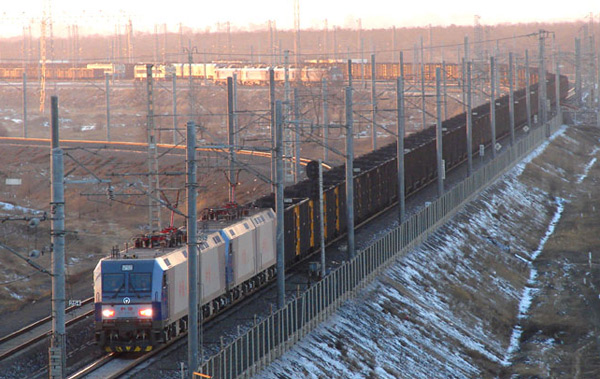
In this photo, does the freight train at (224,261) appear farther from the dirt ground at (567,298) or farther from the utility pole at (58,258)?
the dirt ground at (567,298)

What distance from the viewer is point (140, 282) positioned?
29.2m

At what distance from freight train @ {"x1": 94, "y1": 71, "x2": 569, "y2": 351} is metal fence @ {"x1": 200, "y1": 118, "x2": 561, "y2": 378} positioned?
2.47 m

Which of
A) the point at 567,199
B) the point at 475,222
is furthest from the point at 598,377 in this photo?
the point at 567,199

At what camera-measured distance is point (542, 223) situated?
234 ft

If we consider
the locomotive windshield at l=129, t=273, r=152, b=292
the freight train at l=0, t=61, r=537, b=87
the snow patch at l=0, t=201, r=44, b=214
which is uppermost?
the freight train at l=0, t=61, r=537, b=87

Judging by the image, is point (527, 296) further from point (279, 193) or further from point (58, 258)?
point (58, 258)

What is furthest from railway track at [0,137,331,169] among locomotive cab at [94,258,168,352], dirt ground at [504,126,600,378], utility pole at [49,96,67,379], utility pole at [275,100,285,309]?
utility pole at [49,96,67,379]

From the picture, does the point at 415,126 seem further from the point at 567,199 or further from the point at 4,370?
the point at 4,370

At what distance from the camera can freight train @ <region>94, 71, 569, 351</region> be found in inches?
1151

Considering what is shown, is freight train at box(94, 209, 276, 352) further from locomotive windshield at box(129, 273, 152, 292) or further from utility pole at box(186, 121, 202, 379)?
utility pole at box(186, 121, 202, 379)

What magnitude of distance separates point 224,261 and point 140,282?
6198mm

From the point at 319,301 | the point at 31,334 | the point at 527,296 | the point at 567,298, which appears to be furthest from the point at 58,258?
the point at 527,296

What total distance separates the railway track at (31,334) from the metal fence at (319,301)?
6591mm

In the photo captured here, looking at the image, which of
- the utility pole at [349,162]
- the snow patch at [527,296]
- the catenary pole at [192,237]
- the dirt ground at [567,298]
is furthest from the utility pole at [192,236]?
the snow patch at [527,296]
